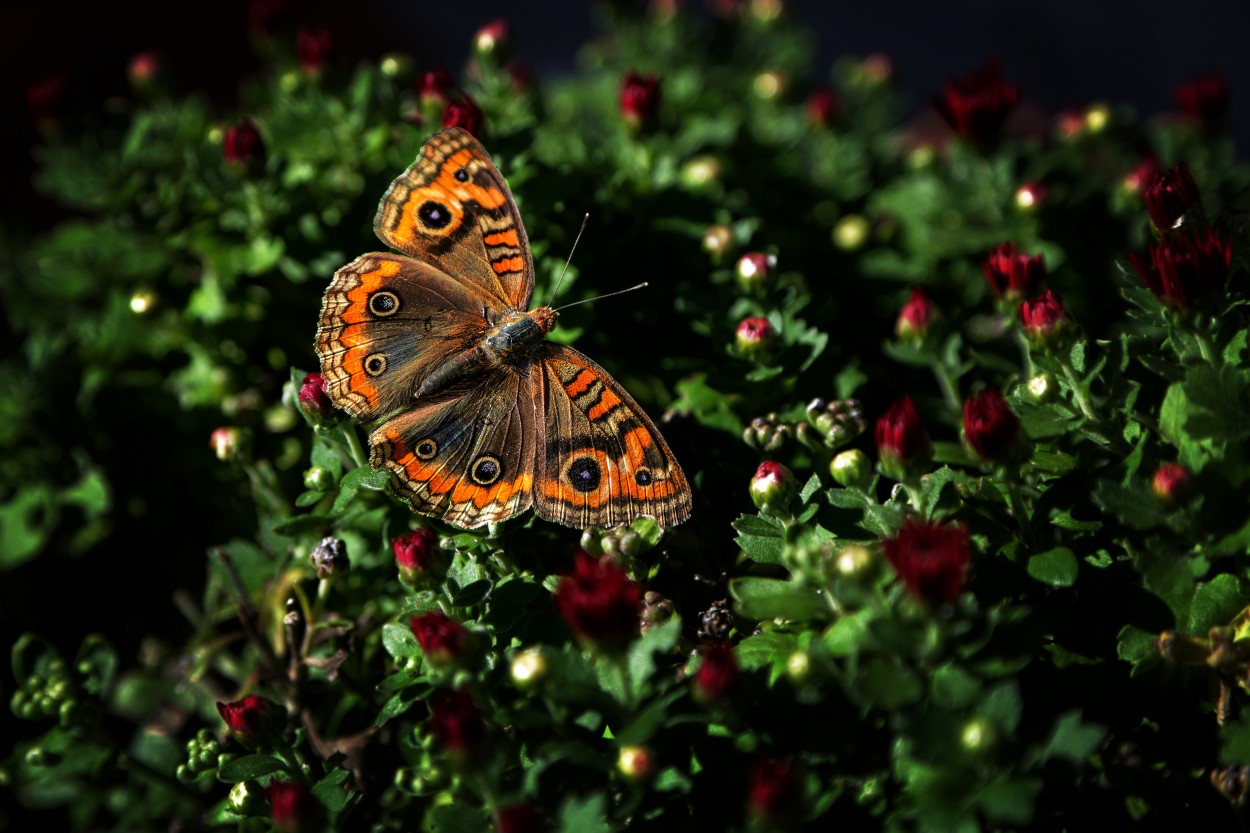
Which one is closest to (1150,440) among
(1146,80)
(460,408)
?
(460,408)

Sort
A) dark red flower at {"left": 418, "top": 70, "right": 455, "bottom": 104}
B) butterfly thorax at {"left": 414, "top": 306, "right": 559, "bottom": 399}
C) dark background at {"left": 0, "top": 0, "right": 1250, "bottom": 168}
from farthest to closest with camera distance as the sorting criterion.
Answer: dark background at {"left": 0, "top": 0, "right": 1250, "bottom": 168} < dark red flower at {"left": 418, "top": 70, "right": 455, "bottom": 104} < butterfly thorax at {"left": 414, "top": 306, "right": 559, "bottom": 399}

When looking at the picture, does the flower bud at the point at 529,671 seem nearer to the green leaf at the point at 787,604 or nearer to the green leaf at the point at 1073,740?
the green leaf at the point at 787,604

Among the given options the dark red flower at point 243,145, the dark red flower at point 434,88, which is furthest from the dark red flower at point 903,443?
the dark red flower at point 243,145

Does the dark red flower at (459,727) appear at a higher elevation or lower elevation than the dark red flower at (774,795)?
higher

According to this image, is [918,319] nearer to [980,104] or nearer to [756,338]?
[756,338]

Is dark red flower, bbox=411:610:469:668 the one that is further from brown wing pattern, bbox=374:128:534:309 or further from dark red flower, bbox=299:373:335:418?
brown wing pattern, bbox=374:128:534:309

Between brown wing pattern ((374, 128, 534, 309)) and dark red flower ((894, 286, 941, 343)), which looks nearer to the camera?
brown wing pattern ((374, 128, 534, 309))

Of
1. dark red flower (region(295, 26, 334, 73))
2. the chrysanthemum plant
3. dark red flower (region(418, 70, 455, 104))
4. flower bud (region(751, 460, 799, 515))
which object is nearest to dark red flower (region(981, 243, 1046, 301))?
the chrysanthemum plant
